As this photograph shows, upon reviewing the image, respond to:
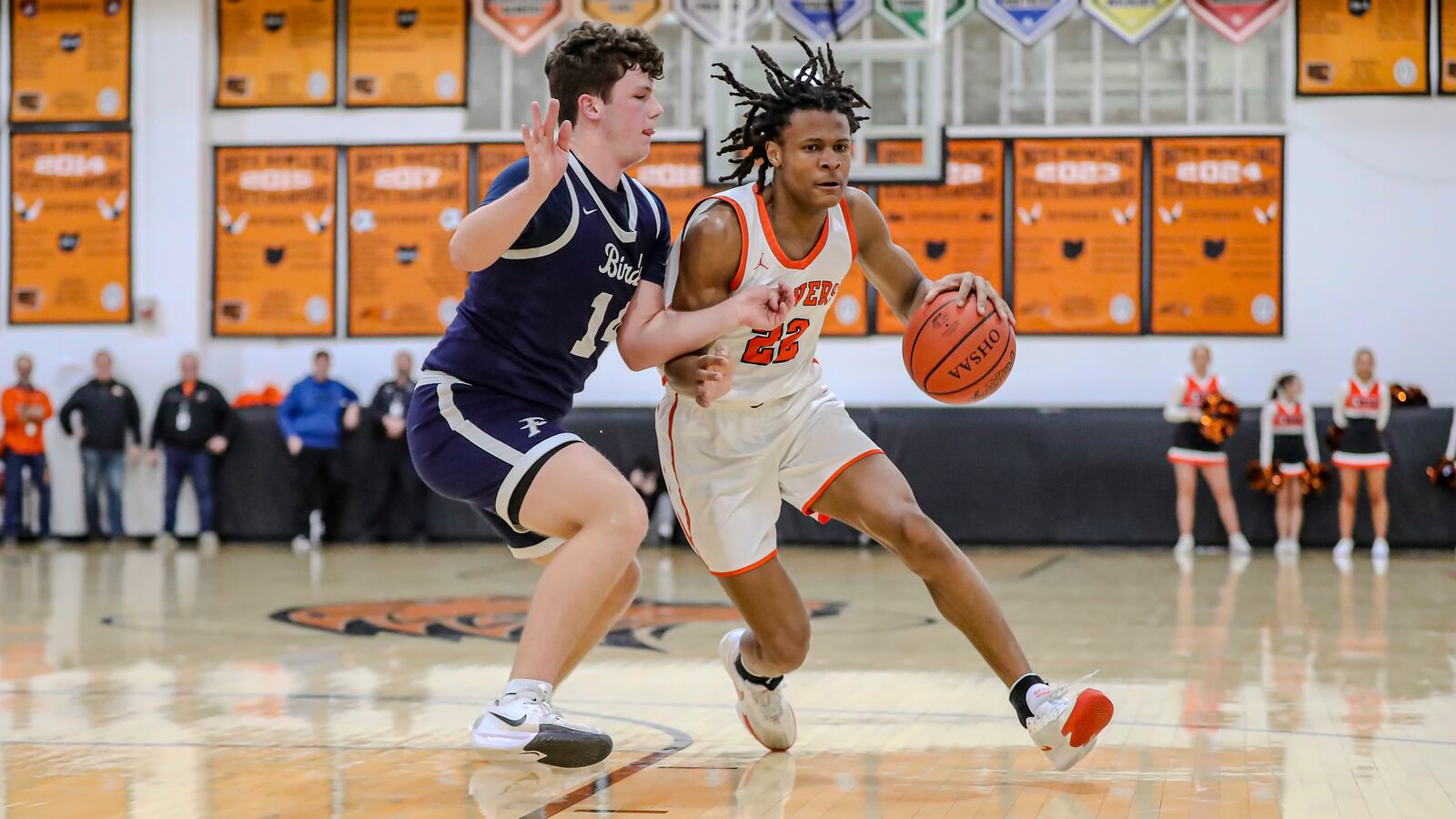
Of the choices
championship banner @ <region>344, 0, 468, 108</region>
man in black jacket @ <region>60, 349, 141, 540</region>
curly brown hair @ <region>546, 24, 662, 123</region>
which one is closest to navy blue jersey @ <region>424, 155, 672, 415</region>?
curly brown hair @ <region>546, 24, 662, 123</region>

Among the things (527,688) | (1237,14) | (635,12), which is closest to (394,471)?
(635,12)

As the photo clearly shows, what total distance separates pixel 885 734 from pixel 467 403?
1680 millimetres

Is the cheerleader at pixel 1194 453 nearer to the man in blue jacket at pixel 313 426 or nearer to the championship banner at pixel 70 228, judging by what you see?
the man in blue jacket at pixel 313 426

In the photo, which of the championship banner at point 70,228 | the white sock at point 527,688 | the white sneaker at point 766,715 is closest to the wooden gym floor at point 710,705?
the white sneaker at point 766,715

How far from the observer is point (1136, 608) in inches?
329

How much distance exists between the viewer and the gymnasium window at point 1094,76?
14.0m

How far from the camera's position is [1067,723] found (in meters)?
3.64

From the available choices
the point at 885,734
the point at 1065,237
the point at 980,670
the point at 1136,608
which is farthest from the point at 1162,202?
the point at 885,734

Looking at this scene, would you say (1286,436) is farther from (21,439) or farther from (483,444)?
(21,439)

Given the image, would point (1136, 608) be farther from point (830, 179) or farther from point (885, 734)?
point (830, 179)

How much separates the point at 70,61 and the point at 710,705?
1239 cm

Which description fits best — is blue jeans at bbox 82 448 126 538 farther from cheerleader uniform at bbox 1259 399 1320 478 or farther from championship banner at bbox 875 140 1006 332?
cheerleader uniform at bbox 1259 399 1320 478

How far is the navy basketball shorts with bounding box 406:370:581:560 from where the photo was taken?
3.55 meters

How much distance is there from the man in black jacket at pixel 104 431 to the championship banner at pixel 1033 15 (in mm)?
8746
